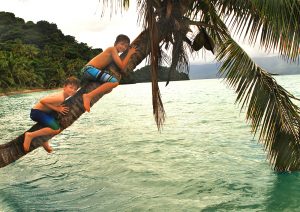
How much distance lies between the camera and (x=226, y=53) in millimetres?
6363

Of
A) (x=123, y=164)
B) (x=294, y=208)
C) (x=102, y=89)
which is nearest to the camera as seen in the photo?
Answer: (x=102, y=89)

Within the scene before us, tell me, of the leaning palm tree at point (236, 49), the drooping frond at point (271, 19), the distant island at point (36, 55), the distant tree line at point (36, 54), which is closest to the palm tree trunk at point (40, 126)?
the leaning palm tree at point (236, 49)

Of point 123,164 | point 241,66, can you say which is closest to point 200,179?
point 123,164

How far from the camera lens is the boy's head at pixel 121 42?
4.77 m

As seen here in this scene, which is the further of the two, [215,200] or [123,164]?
[123,164]

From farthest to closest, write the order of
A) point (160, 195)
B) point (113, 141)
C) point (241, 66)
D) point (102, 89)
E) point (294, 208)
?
point (113, 141), point (160, 195), point (294, 208), point (241, 66), point (102, 89)

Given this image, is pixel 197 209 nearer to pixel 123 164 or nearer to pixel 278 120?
pixel 278 120

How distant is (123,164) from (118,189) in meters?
3.42

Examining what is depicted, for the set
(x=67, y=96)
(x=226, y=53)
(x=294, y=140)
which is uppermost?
(x=226, y=53)

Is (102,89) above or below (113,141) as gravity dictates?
above

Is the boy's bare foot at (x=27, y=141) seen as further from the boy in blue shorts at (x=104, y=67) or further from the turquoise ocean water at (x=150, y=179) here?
the turquoise ocean water at (x=150, y=179)

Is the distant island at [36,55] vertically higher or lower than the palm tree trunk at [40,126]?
higher

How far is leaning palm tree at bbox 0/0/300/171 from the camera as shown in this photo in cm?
470

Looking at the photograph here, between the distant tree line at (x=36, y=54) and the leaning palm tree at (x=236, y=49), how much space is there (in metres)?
69.6
